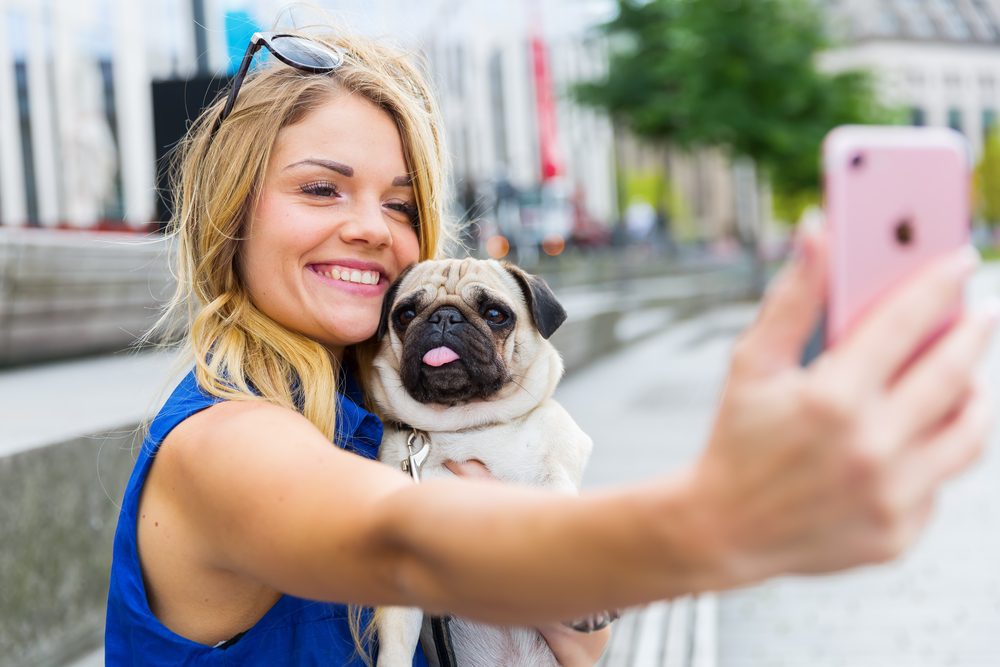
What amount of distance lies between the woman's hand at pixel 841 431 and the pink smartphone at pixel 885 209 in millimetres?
25

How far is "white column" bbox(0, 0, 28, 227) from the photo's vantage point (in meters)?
19.8

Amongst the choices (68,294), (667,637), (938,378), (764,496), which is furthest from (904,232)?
(68,294)

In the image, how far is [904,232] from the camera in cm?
81

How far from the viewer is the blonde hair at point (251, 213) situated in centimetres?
171

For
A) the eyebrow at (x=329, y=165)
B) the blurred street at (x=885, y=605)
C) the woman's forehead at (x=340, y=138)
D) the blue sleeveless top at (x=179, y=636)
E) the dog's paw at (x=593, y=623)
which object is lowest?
the blurred street at (x=885, y=605)

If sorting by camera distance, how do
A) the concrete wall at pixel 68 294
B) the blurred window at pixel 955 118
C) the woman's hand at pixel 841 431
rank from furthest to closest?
the blurred window at pixel 955 118 < the concrete wall at pixel 68 294 < the woman's hand at pixel 841 431

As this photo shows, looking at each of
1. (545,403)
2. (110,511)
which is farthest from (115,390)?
(545,403)

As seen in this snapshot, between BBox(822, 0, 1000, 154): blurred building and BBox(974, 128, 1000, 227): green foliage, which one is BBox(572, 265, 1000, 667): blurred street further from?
BBox(822, 0, 1000, 154): blurred building

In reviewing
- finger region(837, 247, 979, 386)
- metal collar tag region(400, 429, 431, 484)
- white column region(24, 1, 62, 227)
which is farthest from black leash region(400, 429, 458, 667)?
white column region(24, 1, 62, 227)

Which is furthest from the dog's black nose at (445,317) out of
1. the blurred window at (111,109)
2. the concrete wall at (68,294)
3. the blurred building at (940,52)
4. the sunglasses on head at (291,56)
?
the blurred building at (940,52)

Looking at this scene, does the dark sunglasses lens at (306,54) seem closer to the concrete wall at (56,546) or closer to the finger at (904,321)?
the finger at (904,321)

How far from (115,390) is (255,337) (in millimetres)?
3613

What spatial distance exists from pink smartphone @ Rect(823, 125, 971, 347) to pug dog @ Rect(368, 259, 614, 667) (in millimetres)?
1412

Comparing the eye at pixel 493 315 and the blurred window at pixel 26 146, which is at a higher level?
the blurred window at pixel 26 146
